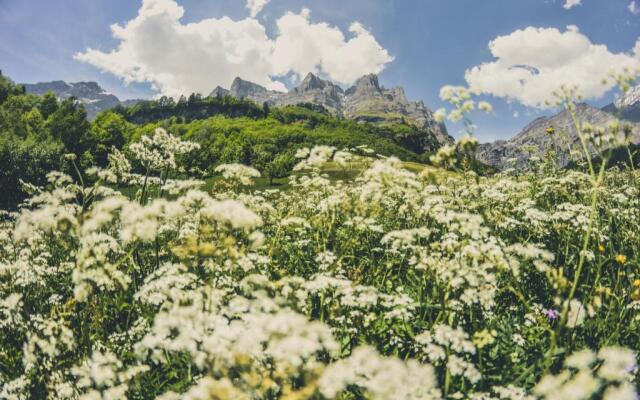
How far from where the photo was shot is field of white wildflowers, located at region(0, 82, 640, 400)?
122 inches

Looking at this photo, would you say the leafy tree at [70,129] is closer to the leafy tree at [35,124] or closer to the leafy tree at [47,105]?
the leafy tree at [35,124]

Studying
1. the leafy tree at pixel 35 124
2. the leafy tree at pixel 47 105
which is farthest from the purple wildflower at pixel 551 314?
the leafy tree at pixel 47 105

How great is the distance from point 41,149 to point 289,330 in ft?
274

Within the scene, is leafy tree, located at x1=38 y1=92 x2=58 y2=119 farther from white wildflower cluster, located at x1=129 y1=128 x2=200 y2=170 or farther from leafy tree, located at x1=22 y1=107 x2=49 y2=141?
white wildflower cluster, located at x1=129 y1=128 x2=200 y2=170

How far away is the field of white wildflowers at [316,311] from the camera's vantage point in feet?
10.2

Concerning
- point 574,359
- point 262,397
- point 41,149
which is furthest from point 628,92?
point 41,149

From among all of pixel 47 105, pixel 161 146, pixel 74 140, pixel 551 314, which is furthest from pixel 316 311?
pixel 47 105

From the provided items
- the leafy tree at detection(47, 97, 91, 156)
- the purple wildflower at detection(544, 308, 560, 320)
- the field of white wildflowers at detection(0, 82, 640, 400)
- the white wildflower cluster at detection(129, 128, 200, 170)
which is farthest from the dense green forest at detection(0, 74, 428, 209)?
the purple wildflower at detection(544, 308, 560, 320)

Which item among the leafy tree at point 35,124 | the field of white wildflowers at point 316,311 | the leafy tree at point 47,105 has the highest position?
the leafy tree at point 47,105

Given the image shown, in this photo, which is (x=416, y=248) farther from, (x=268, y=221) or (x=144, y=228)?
(x=268, y=221)

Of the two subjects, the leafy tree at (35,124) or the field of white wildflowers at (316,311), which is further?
the leafy tree at (35,124)

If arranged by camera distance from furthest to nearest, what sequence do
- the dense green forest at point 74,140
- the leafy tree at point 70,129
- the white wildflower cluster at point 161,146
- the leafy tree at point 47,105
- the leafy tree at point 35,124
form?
the leafy tree at point 47,105 → the leafy tree at point 70,129 → the leafy tree at point 35,124 → the dense green forest at point 74,140 → the white wildflower cluster at point 161,146

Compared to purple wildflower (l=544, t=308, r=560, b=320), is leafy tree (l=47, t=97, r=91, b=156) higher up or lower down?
higher up

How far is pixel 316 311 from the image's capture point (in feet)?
21.3
